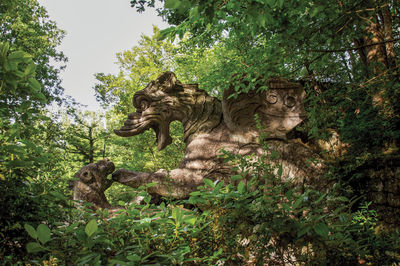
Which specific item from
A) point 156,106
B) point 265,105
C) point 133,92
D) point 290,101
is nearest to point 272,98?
point 265,105

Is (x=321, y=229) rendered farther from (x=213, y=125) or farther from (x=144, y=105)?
(x=144, y=105)

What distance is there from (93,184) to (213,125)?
2.32 m

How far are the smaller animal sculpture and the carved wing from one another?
2355 mm

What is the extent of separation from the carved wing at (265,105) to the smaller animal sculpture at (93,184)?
2.35 metres

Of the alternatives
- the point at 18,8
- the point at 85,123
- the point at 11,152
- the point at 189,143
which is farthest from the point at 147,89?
the point at 18,8

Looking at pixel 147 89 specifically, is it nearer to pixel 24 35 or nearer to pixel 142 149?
pixel 142 149

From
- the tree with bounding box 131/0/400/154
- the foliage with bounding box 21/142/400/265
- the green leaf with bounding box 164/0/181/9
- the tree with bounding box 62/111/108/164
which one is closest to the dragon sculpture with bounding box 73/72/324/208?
the tree with bounding box 131/0/400/154

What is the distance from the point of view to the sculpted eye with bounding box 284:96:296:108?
4.33 metres

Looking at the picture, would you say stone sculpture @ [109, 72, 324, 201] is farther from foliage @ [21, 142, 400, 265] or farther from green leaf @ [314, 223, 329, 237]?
green leaf @ [314, 223, 329, 237]

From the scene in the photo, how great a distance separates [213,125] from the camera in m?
4.54

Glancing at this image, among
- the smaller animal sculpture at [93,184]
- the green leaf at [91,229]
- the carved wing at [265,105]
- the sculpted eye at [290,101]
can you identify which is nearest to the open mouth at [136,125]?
the smaller animal sculpture at [93,184]

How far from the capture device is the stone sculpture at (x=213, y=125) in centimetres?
380

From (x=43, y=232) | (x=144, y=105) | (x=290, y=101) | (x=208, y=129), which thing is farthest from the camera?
(x=144, y=105)

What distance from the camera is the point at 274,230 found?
985mm
